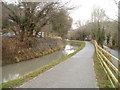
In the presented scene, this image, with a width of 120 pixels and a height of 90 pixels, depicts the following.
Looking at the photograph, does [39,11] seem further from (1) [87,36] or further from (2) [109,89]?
(1) [87,36]

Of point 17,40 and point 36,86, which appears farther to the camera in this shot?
point 17,40

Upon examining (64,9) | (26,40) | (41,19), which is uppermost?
(64,9)

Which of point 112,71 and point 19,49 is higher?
point 19,49

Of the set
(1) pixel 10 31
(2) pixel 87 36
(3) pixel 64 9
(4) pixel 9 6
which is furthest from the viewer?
(2) pixel 87 36

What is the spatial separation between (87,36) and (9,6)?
47146 mm

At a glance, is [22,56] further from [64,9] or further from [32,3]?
[64,9]

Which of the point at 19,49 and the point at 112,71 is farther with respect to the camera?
the point at 19,49

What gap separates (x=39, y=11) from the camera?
2005 centimetres

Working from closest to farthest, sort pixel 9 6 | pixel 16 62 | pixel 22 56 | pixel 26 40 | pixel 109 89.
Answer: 1. pixel 109 89
2. pixel 16 62
3. pixel 22 56
4. pixel 9 6
5. pixel 26 40

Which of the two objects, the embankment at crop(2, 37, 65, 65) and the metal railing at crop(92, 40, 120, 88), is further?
the embankment at crop(2, 37, 65, 65)

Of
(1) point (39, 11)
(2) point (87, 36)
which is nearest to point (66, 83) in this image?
(1) point (39, 11)

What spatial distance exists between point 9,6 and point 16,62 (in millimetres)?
7129

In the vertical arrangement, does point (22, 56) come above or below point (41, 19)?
below

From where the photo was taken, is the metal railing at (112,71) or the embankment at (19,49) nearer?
the metal railing at (112,71)
